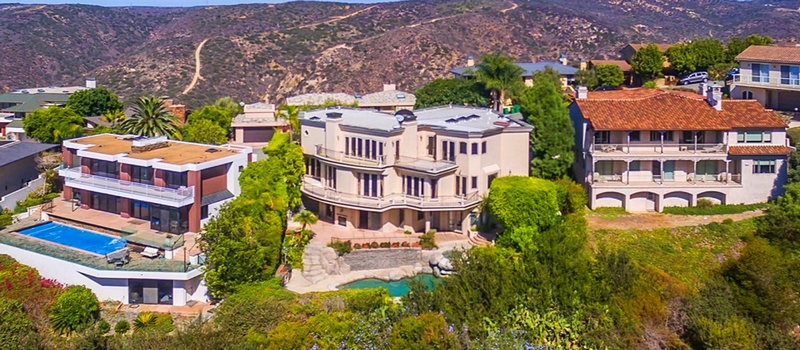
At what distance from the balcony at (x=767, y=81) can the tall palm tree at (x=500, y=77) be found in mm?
15732

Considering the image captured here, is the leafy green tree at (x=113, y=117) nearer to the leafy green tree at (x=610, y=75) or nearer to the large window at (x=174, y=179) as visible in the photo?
the large window at (x=174, y=179)

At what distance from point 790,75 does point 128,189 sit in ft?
140

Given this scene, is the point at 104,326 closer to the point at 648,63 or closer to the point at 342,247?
the point at 342,247

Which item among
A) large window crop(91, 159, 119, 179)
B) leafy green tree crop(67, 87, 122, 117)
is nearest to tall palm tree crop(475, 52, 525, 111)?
large window crop(91, 159, 119, 179)

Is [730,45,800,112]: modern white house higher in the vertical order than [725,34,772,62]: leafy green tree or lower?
lower

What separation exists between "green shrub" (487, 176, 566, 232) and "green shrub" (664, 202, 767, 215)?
26.1 feet

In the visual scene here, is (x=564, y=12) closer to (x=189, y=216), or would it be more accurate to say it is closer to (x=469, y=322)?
(x=189, y=216)

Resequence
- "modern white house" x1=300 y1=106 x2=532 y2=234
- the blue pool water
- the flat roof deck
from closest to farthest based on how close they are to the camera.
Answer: the blue pool water < the flat roof deck < "modern white house" x1=300 y1=106 x2=532 y2=234

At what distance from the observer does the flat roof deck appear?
1516 inches

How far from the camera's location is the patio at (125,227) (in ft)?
111

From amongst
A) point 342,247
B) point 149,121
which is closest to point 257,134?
point 149,121

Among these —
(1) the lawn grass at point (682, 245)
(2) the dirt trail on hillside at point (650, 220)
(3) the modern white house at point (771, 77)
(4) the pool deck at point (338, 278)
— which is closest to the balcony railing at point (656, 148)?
(2) the dirt trail on hillside at point (650, 220)

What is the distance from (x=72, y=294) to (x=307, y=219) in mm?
13101

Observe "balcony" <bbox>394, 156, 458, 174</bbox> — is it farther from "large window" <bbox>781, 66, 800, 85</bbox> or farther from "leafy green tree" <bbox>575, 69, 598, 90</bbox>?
"leafy green tree" <bbox>575, 69, 598, 90</bbox>
